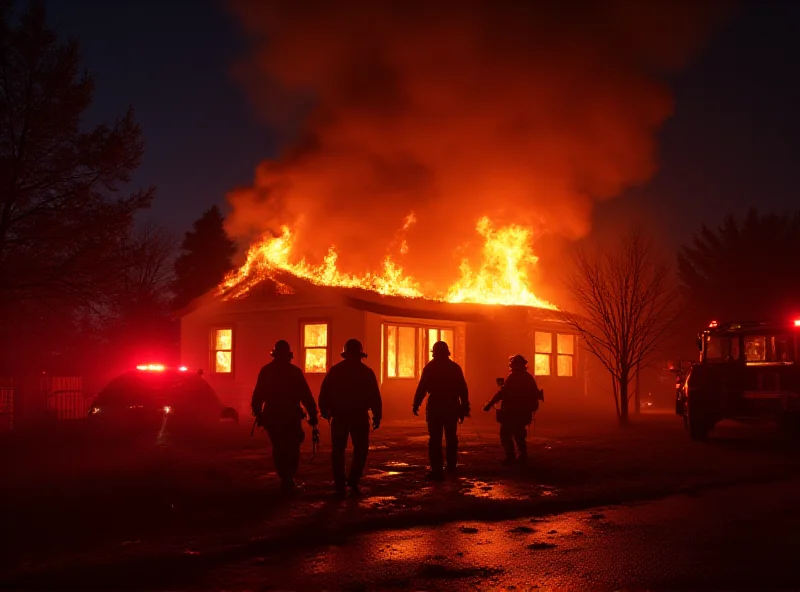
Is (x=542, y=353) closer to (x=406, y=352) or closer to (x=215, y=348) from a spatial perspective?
(x=406, y=352)

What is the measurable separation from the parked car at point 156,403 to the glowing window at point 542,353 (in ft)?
46.3

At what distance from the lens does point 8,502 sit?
739 centimetres

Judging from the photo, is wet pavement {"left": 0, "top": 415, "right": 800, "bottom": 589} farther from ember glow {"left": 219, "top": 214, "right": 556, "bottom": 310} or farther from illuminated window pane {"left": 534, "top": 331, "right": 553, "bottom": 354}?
illuminated window pane {"left": 534, "top": 331, "right": 553, "bottom": 354}

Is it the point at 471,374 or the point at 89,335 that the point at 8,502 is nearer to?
the point at 471,374

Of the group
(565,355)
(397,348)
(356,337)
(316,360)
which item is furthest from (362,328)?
(565,355)

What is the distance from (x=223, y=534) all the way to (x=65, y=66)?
38.8 ft

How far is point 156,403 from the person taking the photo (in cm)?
1133

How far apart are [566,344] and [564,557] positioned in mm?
20465

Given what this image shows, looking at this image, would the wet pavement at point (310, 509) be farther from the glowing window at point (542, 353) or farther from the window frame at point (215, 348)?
the glowing window at point (542, 353)

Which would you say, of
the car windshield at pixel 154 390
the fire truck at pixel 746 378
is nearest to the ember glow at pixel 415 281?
the car windshield at pixel 154 390

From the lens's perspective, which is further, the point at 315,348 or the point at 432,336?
the point at 432,336

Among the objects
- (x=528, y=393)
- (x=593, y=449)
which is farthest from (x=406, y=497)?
(x=593, y=449)

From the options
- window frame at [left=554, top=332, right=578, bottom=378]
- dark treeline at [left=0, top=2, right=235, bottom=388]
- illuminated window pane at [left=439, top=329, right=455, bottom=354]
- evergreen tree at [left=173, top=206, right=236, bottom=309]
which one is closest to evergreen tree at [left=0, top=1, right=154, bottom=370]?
dark treeline at [left=0, top=2, right=235, bottom=388]

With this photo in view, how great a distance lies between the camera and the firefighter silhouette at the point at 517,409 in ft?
35.8
